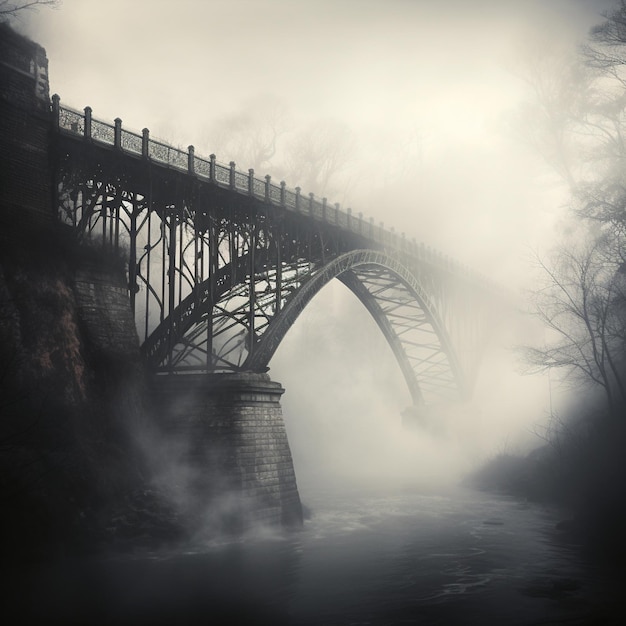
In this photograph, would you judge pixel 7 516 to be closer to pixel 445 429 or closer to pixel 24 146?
pixel 24 146

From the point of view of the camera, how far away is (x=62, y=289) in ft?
79.3

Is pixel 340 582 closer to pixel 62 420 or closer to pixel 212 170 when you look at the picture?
pixel 62 420

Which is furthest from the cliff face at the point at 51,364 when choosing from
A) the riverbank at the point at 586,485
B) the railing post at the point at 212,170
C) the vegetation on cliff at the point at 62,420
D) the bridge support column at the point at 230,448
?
the riverbank at the point at 586,485

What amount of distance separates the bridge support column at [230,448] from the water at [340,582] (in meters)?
1.02

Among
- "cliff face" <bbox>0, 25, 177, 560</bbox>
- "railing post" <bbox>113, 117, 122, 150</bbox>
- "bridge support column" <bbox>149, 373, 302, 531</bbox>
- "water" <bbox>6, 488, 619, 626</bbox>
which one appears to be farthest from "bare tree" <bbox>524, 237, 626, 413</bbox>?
"railing post" <bbox>113, 117, 122, 150</bbox>

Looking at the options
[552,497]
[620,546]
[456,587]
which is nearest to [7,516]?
[456,587]

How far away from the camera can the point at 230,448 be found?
26.3m

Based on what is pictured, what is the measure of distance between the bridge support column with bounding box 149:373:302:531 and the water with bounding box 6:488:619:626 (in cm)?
102

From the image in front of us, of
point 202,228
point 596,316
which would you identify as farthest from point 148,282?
point 596,316

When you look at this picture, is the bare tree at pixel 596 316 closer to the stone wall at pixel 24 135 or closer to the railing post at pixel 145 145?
the railing post at pixel 145 145

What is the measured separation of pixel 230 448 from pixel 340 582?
25.3 feet

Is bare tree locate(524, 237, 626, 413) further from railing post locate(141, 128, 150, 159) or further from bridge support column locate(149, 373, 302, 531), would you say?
railing post locate(141, 128, 150, 159)

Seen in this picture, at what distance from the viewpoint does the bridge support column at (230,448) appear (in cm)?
2548

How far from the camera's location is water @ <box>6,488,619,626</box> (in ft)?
54.0
